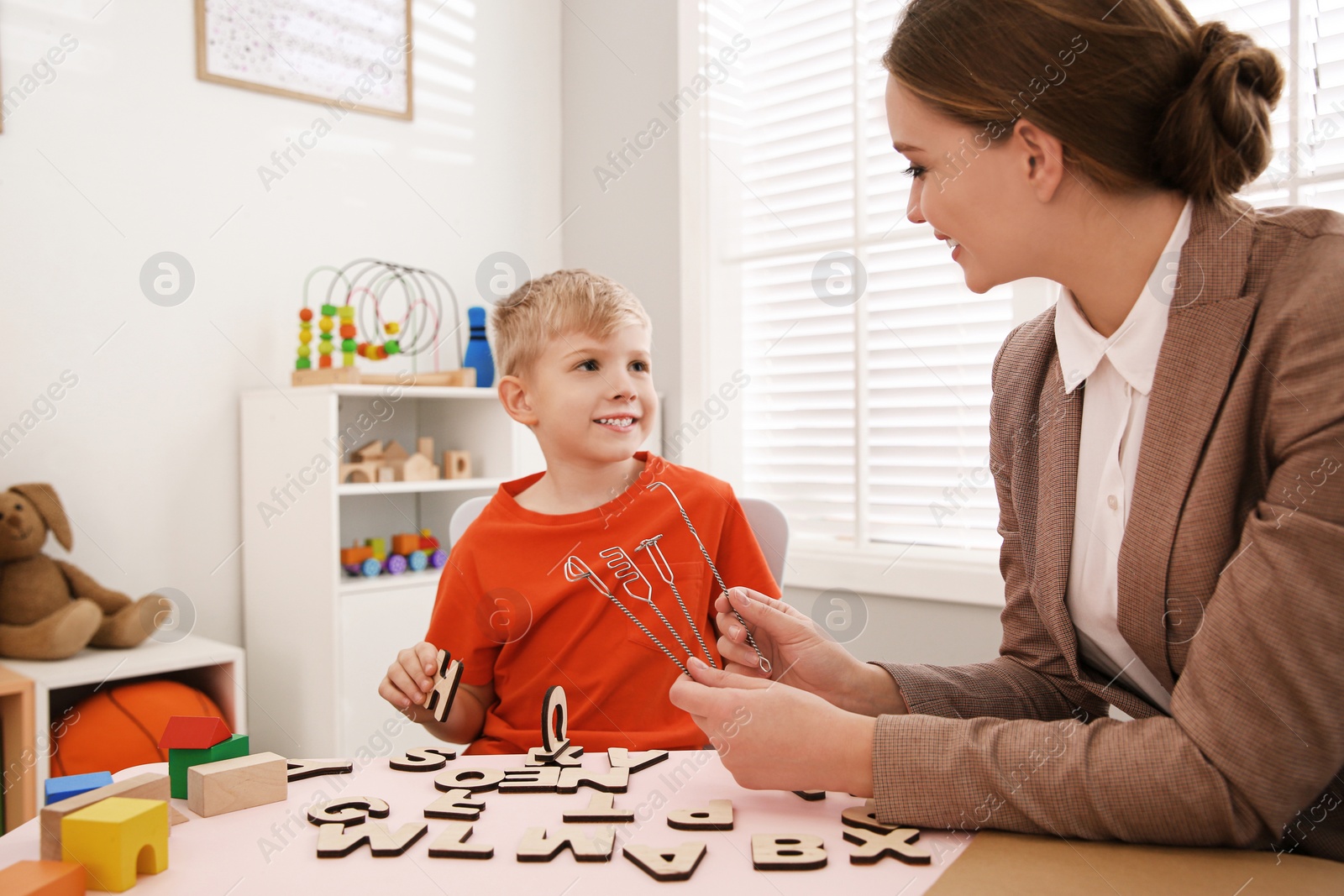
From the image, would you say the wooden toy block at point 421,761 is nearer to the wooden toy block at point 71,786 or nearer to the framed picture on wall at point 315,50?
the wooden toy block at point 71,786

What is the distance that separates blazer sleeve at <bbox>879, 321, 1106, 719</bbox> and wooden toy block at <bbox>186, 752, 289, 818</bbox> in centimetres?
62

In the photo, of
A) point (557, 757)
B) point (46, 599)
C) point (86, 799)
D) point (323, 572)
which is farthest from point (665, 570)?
point (46, 599)

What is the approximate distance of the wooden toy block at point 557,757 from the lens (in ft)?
3.09

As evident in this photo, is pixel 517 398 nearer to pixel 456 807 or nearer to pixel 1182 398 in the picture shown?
pixel 456 807

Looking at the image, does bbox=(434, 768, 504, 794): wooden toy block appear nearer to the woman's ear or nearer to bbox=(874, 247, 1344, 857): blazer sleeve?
bbox=(874, 247, 1344, 857): blazer sleeve

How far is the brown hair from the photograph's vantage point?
896 mm

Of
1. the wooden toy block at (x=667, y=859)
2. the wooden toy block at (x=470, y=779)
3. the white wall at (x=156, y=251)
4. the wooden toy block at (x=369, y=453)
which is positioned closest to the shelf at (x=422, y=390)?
the wooden toy block at (x=369, y=453)

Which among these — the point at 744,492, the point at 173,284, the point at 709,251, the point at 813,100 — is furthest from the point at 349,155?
the point at 744,492

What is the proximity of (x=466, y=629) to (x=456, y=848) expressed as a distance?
0.68 metres

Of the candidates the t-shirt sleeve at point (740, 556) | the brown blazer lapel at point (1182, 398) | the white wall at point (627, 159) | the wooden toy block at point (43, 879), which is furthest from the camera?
the white wall at point (627, 159)

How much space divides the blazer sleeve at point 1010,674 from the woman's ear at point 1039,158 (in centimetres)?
27

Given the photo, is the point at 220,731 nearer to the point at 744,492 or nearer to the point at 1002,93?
the point at 1002,93

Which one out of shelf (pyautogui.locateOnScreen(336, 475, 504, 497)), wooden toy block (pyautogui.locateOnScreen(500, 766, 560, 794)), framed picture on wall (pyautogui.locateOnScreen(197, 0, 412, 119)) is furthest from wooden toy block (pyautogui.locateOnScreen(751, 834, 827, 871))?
framed picture on wall (pyautogui.locateOnScreen(197, 0, 412, 119))

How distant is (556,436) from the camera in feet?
5.07
